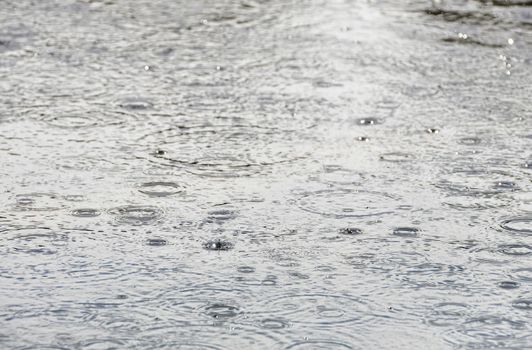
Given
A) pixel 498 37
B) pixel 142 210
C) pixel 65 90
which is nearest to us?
pixel 142 210

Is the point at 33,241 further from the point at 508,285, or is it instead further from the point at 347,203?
the point at 508,285

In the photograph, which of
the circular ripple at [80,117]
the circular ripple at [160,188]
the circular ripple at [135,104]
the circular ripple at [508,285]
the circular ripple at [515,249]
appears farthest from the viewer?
the circular ripple at [135,104]

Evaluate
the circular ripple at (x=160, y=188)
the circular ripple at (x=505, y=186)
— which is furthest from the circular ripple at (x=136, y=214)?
the circular ripple at (x=505, y=186)

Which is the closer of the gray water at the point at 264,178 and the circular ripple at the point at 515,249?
the gray water at the point at 264,178

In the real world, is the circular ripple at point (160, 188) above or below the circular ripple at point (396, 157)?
below

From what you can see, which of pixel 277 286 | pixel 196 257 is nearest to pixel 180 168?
pixel 196 257

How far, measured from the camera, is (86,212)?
13.5 feet

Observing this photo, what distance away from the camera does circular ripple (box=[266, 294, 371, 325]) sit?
330 cm

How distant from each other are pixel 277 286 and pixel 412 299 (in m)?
0.39

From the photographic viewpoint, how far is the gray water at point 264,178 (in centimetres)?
333

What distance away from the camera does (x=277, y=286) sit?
353 centimetres

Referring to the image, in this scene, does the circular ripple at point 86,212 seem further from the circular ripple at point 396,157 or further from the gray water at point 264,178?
the circular ripple at point 396,157

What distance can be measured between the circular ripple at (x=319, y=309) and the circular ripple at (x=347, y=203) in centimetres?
68

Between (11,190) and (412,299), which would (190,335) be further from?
(11,190)
